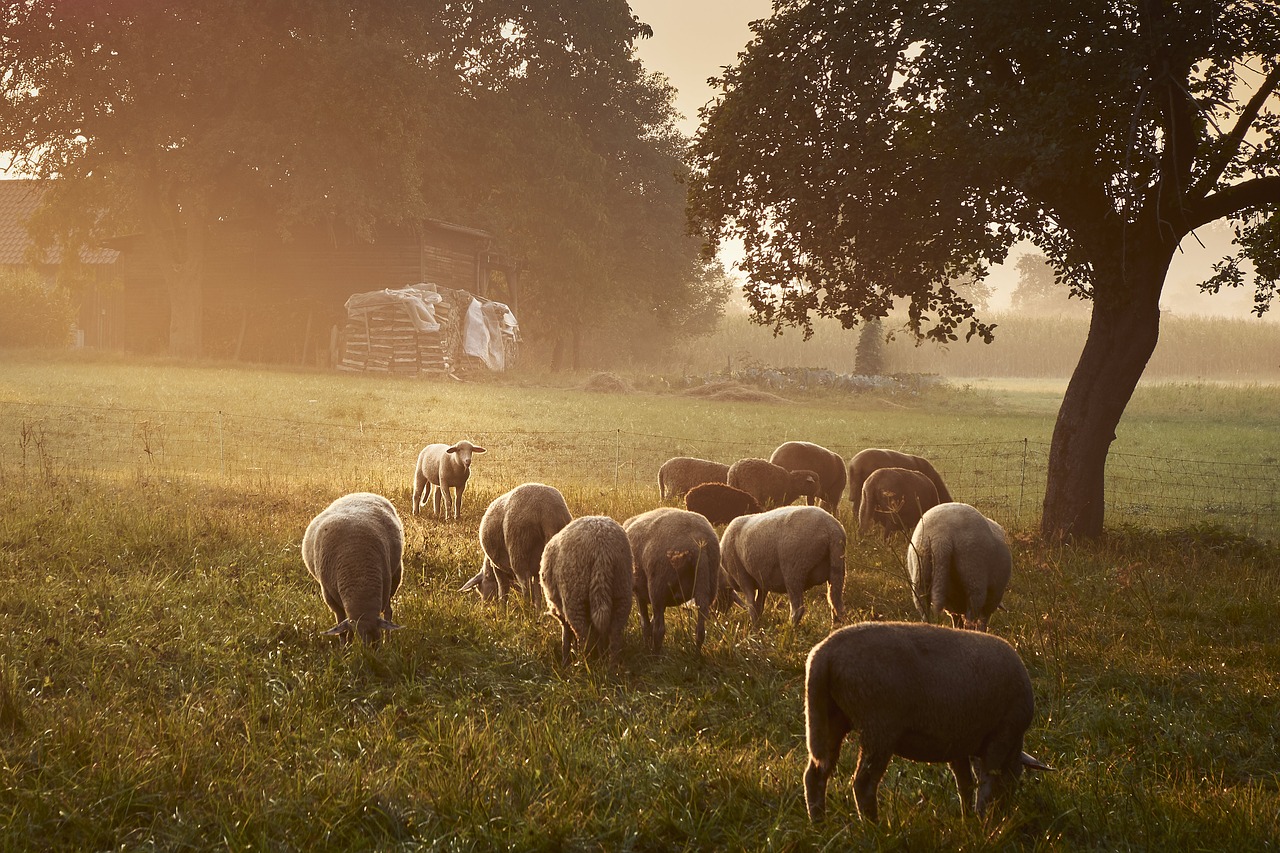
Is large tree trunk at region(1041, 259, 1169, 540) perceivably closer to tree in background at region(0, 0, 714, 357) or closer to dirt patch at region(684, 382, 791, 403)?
dirt patch at region(684, 382, 791, 403)

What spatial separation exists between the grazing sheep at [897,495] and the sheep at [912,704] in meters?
7.20

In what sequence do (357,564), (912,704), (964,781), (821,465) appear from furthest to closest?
(821,465) < (357,564) < (964,781) < (912,704)

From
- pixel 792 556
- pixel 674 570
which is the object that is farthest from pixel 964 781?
pixel 792 556

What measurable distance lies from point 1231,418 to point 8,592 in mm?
37801

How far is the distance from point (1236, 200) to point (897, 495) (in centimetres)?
526

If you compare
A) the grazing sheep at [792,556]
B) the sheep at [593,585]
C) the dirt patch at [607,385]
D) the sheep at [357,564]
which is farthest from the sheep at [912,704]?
the dirt patch at [607,385]

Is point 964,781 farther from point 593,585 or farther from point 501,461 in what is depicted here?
point 501,461

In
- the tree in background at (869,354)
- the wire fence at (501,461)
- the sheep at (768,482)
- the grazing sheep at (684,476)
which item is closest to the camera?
the sheep at (768,482)

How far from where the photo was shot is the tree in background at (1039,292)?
443 ft

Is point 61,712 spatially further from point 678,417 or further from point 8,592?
point 678,417

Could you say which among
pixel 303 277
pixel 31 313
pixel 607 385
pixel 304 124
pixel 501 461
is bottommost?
pixel 501 461

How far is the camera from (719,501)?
1089 centimetres

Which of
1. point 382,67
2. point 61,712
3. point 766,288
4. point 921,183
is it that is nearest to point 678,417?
point 766,288

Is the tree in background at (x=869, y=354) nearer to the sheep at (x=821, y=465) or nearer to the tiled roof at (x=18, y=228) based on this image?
the sheep at (x=821, y=465)
